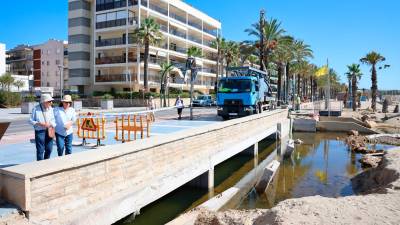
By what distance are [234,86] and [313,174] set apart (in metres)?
8.80

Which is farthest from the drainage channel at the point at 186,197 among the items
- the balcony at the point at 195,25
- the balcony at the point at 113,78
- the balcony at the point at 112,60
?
the balcony at the point at 195,25

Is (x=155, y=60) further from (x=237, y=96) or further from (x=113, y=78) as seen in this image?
(x=237, y=96)

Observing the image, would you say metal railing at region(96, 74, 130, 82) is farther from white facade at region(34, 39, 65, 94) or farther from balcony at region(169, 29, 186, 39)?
white facade at region(34, 39, 65, 94)

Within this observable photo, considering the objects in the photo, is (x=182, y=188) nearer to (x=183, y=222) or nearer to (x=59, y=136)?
(x=183, y=222)

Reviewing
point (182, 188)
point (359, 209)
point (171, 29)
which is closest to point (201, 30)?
point (171, 29)

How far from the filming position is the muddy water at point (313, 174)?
12.0m

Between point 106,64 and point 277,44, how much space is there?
2768 cm

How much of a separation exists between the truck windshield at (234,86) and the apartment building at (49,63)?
2381 inches

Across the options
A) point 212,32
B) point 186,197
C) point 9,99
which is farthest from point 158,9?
point 186,197

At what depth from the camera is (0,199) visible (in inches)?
206

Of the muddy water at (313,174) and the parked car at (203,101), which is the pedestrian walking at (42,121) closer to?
the muddy water at (313,174)

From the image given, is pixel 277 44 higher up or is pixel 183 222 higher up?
pixel 277 44

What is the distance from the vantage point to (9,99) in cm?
4166

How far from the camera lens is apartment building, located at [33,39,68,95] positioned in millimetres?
75769
